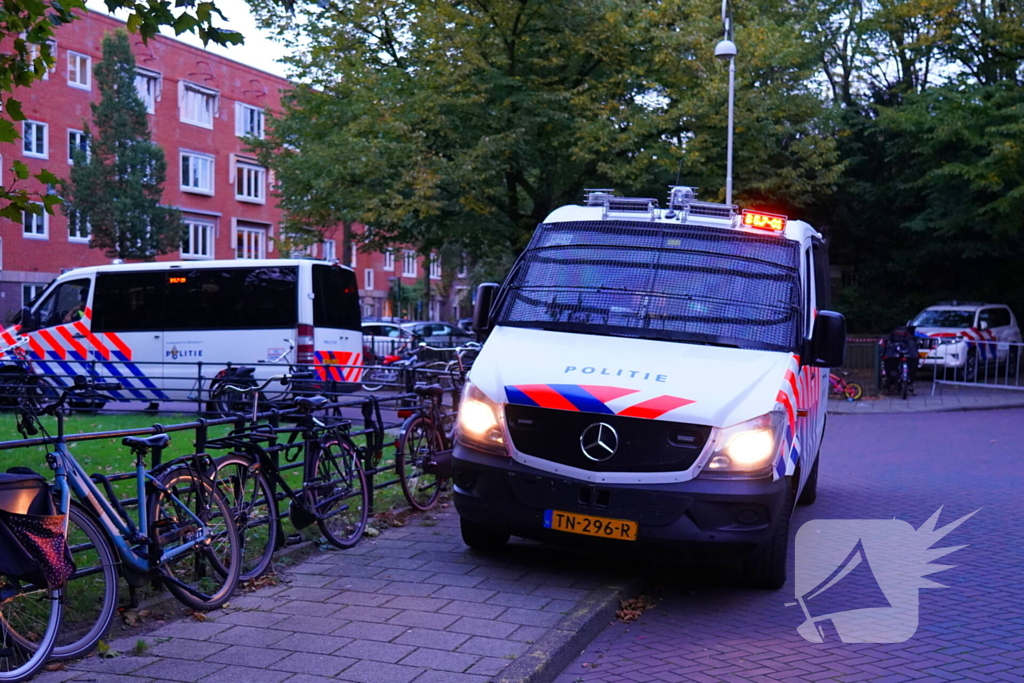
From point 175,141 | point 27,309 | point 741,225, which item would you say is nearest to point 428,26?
point 27,309

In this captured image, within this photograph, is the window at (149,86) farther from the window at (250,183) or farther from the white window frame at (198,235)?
the window at (250,183)

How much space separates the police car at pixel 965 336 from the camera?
82.3ft

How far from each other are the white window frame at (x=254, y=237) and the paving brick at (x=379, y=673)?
4772 centimetres

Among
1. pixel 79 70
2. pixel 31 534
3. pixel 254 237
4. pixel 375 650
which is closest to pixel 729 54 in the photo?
pixel 375 650

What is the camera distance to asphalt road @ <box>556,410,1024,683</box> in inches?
211

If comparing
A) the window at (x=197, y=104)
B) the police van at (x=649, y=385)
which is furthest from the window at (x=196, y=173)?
the police van at (x=649, y=385)

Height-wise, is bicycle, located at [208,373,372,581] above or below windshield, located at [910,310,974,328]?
below

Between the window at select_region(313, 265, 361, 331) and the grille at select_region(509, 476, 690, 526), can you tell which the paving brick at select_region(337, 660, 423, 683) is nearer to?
the grille at select_region(509, 476, 690, 526)

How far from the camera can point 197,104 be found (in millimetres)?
47875

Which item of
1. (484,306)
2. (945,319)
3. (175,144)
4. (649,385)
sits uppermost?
(175,144)

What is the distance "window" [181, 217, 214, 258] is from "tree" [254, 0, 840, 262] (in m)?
23.6

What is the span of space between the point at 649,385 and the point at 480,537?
5.96ft

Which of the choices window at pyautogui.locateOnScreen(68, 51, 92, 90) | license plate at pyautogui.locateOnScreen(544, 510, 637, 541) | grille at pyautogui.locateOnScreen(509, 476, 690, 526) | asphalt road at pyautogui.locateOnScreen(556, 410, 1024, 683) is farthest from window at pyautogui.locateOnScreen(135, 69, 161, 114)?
license plate at pyautogui.locateOnScreen(544, 510, 637, 541)

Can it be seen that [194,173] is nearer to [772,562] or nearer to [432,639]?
[772,562]
